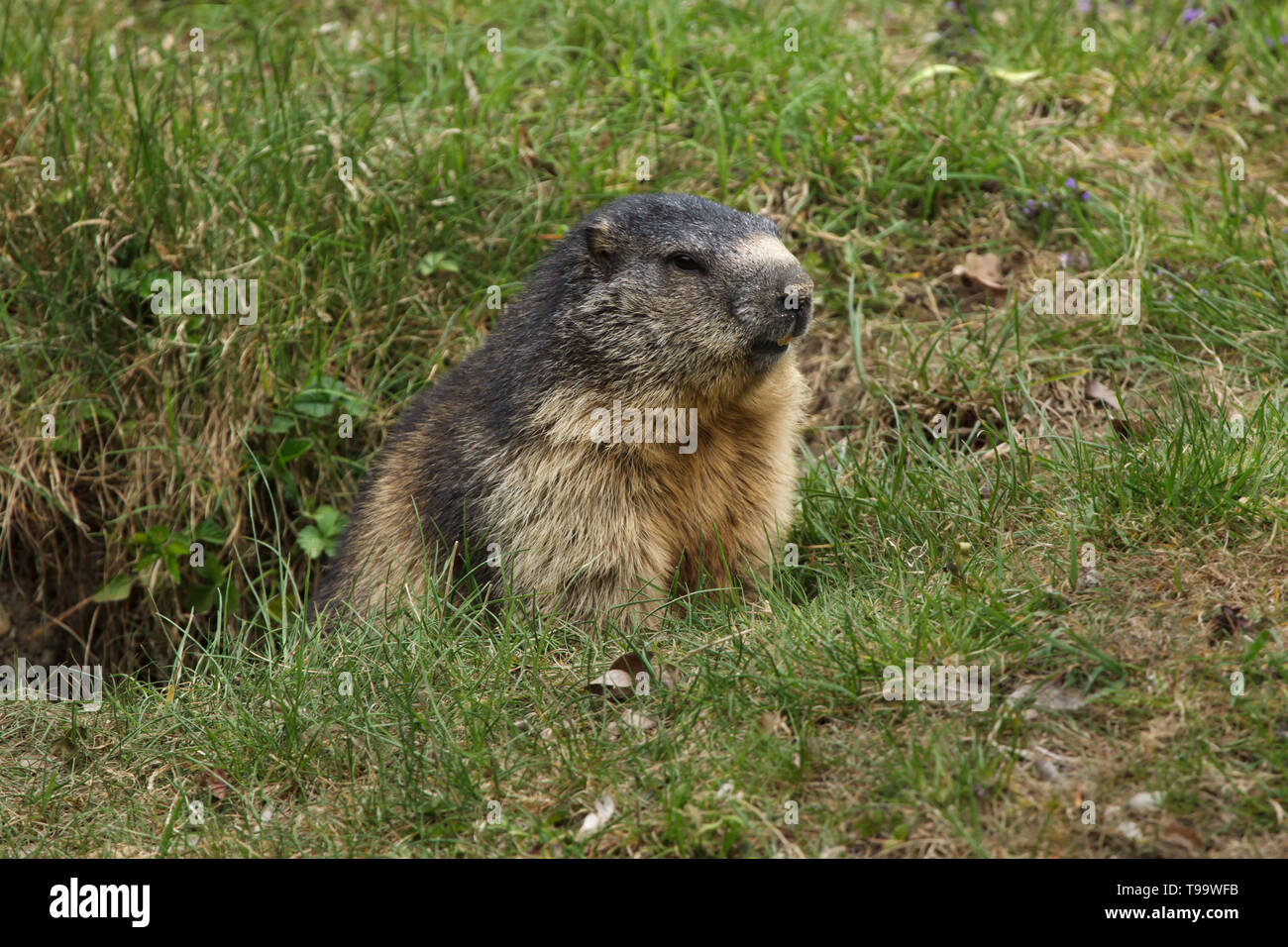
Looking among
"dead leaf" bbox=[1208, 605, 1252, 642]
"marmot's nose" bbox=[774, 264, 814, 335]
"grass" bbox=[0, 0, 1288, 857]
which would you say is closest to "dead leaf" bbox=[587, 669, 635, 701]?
"grass" bbox=[0, 0, 1288, 857]

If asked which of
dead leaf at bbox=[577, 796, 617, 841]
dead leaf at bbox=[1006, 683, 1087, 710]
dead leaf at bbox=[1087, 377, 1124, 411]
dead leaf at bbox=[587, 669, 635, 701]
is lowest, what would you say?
dead leaf at bbox=[577, 796, 617, 841]

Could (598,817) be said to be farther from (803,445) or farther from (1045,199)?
Answer: (1045,199)

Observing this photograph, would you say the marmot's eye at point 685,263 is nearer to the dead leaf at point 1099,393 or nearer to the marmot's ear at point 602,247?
the marmot's ear at point 602,247

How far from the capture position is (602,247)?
570 centimetres

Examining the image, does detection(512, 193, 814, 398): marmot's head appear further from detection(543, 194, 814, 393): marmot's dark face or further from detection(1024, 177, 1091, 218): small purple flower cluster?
detection(1024, 177, 1091, 218): small purple flower cluster

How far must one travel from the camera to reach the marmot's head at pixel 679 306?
17.9ft

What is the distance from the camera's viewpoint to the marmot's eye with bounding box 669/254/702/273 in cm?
558

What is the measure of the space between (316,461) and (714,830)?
13.8ft

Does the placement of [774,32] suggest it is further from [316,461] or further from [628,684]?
[628,684]

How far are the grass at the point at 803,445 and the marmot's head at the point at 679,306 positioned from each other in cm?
95

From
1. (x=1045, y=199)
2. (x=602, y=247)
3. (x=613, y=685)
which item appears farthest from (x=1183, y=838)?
(x=1045, y=199)

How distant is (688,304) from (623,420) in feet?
1.85

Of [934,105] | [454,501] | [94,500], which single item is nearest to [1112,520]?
[454,501]

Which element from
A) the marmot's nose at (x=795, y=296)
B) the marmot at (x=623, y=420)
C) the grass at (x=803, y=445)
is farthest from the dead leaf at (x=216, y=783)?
the marmot's nose at (x=795, y=296)
